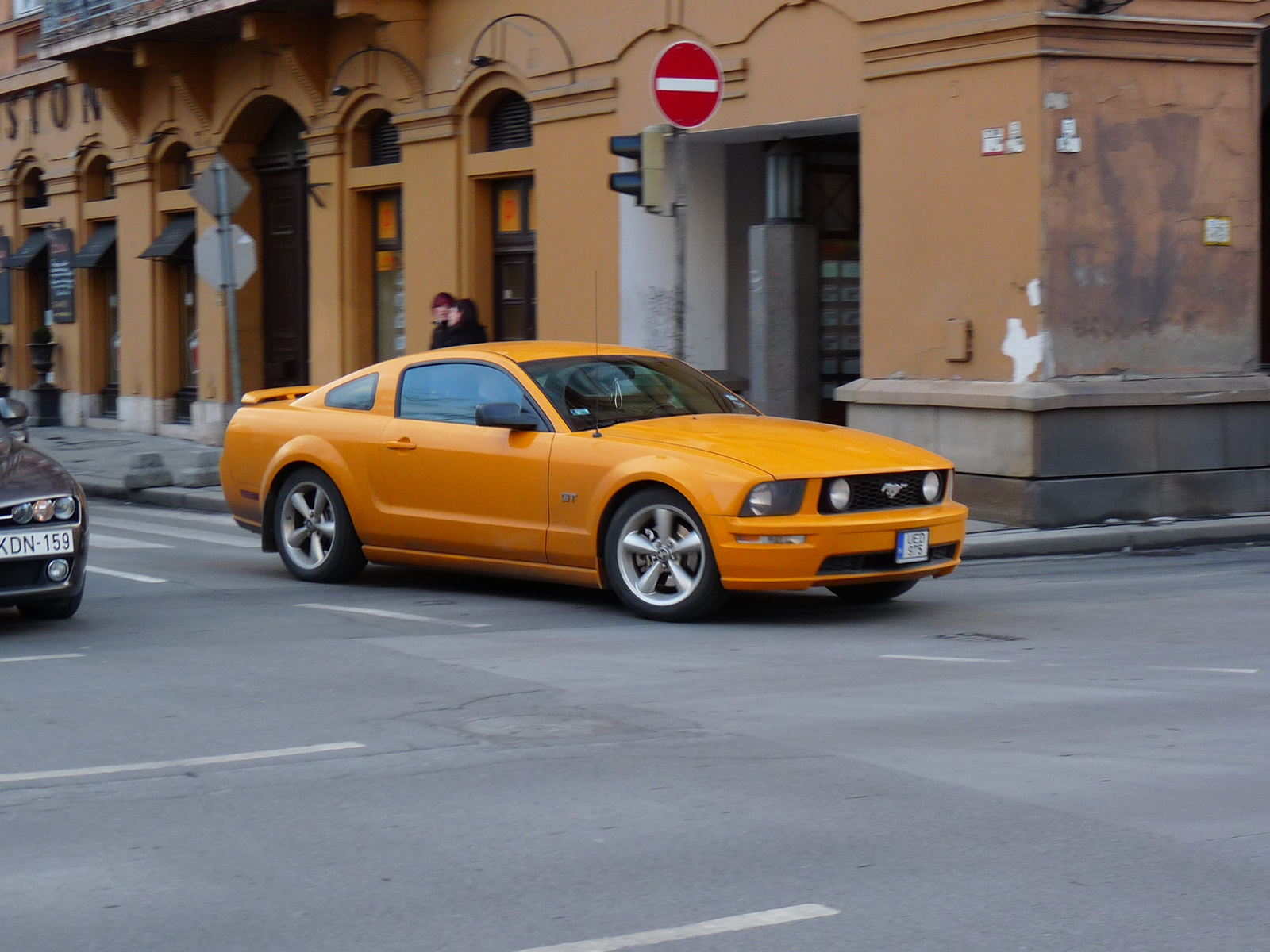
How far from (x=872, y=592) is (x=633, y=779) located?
427 centimetres

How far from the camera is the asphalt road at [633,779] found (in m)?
4.24

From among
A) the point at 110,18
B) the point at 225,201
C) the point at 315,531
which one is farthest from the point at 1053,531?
the point at 110,18

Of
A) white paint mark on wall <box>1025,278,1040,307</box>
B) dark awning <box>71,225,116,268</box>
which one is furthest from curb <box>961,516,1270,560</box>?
dark awning <box>71,225,116,268</box>

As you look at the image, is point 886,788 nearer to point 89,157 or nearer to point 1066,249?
point 1066,249

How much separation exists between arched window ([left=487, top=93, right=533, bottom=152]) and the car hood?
9.67 meters

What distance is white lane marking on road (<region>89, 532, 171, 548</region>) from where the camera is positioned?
12.7 m

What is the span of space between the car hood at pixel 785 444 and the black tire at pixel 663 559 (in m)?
0.34

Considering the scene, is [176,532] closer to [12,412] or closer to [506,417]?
[12,412]

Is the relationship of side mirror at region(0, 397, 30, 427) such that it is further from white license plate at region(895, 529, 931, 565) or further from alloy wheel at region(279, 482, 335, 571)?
white license plate at region(895, 529, 931, 565)

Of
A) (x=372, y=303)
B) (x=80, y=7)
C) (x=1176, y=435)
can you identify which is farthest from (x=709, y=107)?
(x=80, y=7)

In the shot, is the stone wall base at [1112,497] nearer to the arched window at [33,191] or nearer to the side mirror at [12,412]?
the side mirror at [12,412]

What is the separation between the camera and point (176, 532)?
13961mm

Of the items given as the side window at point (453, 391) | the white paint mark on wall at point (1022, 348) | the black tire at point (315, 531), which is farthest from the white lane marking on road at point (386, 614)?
the white paint mark on wall at point (1022, 348)

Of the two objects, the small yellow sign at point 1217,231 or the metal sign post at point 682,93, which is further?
the small yellow sign at point 1217,231
